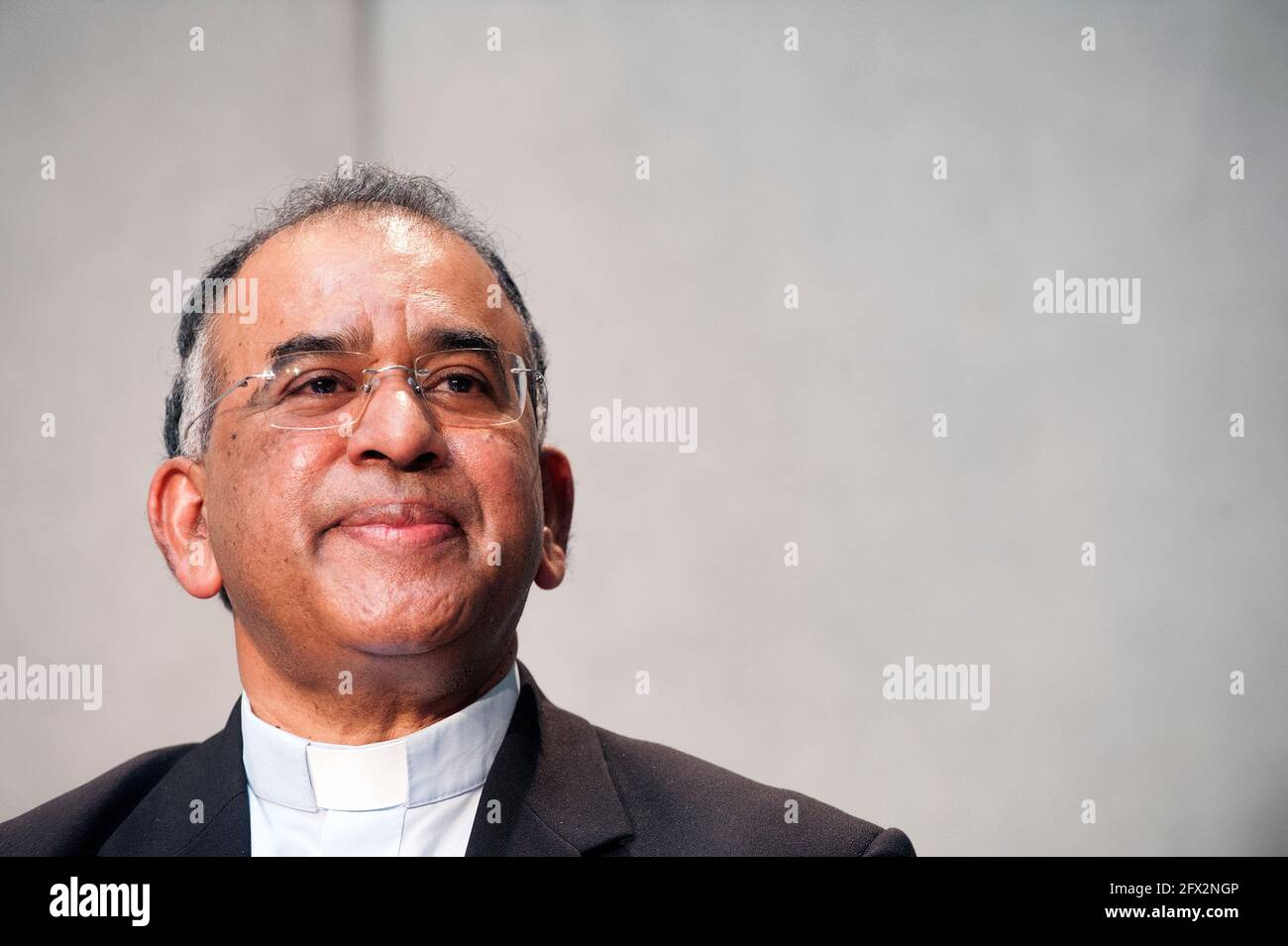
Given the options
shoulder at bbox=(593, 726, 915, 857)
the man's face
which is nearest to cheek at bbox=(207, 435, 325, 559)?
the man's face

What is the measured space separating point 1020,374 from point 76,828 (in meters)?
2.02

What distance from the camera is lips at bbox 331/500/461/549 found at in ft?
5.42

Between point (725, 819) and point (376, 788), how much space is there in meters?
0.47

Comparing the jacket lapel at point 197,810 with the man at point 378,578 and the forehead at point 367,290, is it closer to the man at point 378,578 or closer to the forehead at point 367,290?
the man at point 378,578

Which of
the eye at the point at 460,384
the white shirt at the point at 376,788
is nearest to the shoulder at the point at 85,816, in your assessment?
the white shirt at the point at 376,788

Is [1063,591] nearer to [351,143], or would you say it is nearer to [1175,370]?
[1175,370]

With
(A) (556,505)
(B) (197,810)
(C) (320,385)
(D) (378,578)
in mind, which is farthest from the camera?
(A) (556,505)

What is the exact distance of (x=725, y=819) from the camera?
184cm

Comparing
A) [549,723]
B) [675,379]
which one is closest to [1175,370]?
[675,379]

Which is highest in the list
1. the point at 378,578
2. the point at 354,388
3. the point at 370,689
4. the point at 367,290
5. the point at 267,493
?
the point at 367,290

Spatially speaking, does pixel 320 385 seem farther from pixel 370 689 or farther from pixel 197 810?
pixel 197 810

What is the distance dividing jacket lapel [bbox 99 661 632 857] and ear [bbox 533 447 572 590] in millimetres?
176

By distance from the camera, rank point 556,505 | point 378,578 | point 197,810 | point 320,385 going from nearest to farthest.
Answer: point 378,578
point 320,385
point 197,810
point 556,505

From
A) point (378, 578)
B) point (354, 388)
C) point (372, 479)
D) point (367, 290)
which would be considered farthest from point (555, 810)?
point (367, 290)
